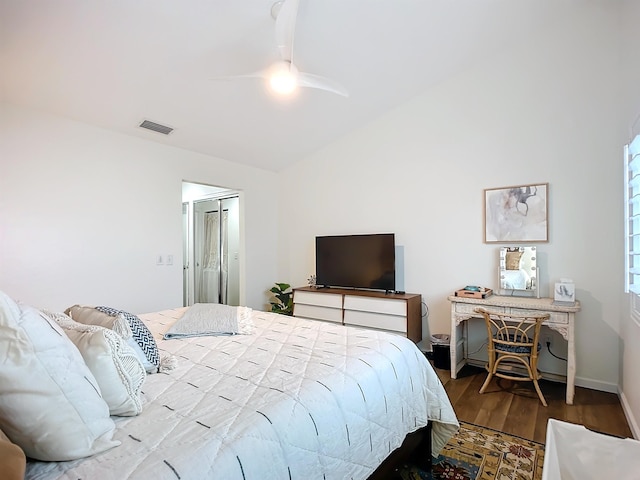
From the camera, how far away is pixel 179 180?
3.86m

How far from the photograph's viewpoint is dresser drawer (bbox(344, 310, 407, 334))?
3584 millimetres

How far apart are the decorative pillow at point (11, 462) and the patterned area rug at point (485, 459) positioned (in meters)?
1.74

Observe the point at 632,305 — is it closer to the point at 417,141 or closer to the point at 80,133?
the point at 417,141

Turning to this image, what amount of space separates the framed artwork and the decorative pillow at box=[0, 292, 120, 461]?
3466mm

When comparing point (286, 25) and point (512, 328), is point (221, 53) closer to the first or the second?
point (286, 25)

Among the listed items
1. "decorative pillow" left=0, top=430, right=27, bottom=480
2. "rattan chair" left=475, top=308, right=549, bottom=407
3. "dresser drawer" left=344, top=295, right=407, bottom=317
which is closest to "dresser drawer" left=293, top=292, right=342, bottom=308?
"dresser drawer" left=344, top=295, right=407, bottom=317

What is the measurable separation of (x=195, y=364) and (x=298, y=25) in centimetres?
249

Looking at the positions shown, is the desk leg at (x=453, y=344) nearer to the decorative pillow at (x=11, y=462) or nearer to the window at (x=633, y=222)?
the window at (x=633, y=222)

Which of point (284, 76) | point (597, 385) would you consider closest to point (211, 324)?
point (284, 76)

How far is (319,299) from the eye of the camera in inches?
164

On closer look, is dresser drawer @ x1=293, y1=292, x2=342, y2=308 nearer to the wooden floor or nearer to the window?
the wooden floor

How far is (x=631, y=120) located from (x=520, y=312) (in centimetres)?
166

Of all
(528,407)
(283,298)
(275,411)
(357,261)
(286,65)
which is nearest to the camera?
(275,411)

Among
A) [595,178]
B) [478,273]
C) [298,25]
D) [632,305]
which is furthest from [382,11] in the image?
[632,305]
